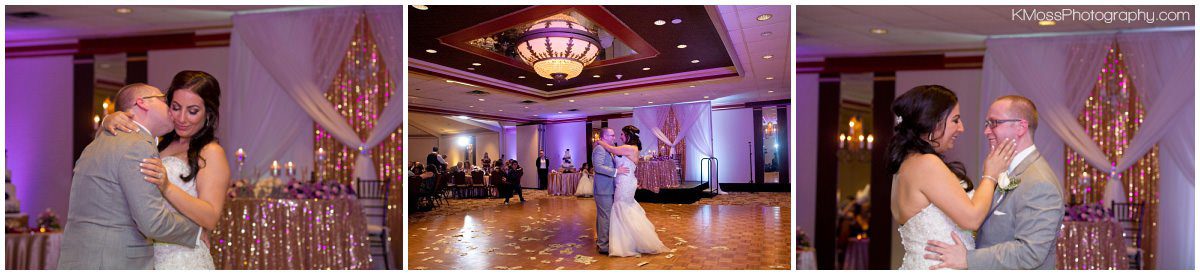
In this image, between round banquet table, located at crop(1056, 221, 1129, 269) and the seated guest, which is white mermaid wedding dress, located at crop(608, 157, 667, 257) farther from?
the seated guest

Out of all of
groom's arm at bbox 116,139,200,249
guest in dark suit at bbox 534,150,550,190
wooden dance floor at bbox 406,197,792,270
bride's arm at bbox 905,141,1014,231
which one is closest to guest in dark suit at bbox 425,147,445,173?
wooden dance floor at bbox 406,197,792,270

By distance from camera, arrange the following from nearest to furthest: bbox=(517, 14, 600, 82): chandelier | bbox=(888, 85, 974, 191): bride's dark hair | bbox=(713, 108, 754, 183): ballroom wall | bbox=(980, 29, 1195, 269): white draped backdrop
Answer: bbox=(888, 85, 974, 191): bride's dark hair, bbox=(980, 29, 1195, 269): white draped backdrop, bbox=(517, 14, 600, 82): chandelier, bbox=(713, 108, 754, 183): ballroom wall

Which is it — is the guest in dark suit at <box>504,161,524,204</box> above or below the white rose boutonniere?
below

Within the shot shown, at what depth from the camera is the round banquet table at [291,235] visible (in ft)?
12.8

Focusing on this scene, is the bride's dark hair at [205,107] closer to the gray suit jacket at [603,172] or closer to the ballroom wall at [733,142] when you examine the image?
the gray suit jacket at [603,172]

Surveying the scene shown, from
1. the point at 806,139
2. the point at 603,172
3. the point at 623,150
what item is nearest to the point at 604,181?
the point at 603,172

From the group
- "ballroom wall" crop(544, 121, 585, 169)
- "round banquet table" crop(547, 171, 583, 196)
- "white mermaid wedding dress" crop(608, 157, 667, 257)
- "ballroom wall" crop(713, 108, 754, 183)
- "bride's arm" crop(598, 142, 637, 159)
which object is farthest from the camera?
"ballroom wall" crop(713, 108, 754, 183)

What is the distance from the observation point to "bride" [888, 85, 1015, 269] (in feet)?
6.87

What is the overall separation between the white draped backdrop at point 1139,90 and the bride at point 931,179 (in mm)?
1437

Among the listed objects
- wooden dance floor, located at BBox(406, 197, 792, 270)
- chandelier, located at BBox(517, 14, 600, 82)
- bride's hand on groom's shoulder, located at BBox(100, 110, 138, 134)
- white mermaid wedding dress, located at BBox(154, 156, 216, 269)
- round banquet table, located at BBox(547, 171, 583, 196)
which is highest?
chandelier, located at BBox(517, 14, 600, 82)

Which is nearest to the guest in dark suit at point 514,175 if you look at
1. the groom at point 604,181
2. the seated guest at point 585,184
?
the seated guest at point 585,184

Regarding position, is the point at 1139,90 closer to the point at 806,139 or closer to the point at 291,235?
the point at 806,139

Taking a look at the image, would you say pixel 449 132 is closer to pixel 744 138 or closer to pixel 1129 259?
pixel 744 138

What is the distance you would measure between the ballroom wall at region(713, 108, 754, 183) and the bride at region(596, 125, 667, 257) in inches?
337
